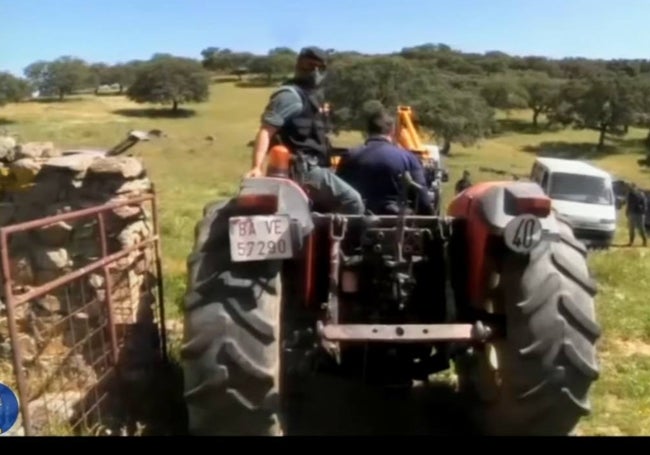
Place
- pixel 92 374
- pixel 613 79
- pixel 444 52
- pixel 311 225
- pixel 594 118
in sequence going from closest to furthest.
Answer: pixel 311 225 < pixel 92 374 < pixel 444 52 < pixel 613 79 < pixel 594 118

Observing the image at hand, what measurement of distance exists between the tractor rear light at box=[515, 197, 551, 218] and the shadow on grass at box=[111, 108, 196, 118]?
3878 millimetres

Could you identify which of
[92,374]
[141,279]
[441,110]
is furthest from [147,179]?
[441,110]

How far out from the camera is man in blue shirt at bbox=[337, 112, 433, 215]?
12.0ft

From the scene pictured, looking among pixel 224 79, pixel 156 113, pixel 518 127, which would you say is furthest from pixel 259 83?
pixel 518 127

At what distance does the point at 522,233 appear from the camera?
309cm

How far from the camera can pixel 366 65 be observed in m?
20.9

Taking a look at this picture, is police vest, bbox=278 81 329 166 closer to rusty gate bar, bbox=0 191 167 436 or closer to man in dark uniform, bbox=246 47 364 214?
man in dark uniform, bbox=246 47 364 214

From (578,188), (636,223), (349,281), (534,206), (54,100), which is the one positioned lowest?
(636,223)

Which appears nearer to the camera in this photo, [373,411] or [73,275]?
[73,275]

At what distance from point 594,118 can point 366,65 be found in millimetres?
5686

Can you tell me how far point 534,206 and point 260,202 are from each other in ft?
3.25

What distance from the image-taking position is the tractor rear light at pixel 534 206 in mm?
3189

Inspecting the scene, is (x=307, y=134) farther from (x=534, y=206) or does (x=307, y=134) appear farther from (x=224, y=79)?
(x=224, y=79)

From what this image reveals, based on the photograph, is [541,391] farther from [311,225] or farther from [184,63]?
[184,63]
